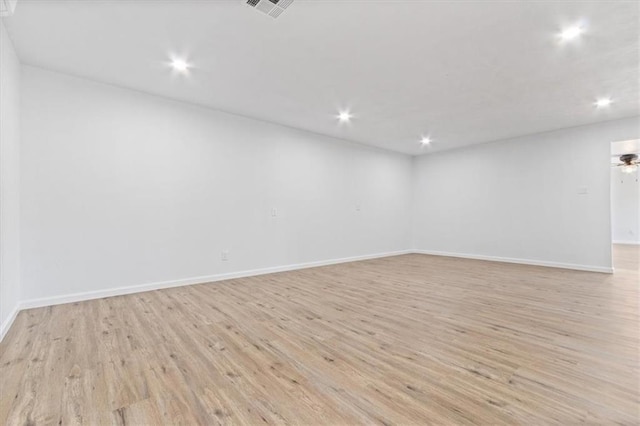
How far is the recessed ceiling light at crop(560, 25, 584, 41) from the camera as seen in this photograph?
2.51 meters

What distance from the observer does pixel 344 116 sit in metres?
4.80

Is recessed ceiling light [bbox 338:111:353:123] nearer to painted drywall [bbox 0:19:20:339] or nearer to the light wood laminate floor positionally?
the light wood laminate floor

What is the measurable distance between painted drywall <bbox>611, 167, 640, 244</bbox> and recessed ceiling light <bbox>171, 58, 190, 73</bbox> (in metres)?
12.2

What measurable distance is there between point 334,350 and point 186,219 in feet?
9.99

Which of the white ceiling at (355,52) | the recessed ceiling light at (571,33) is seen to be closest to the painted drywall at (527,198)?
the white ceiling at (355,52)

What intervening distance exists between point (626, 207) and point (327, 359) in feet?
40.6

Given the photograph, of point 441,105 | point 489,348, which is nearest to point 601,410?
point 489,348

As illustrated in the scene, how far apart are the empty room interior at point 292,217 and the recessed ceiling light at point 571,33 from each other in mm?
15

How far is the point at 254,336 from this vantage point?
93.3 inches

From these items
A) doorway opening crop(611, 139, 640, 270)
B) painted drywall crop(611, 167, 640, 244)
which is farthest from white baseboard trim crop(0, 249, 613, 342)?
painted drywall crop(611, 167, 640, 244)

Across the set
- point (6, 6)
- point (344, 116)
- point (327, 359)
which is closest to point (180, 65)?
point (6, 6)

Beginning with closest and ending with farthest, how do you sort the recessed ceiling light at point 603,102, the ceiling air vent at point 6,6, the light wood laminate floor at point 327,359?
1. the light wood laminate floor at point 327,359
2. the ceiling air vent at point 6,6
3. the recessed ceiling light at point 603,102

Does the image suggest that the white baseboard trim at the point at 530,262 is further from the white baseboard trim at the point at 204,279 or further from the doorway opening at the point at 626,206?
the doorway opening at the point at 626,206

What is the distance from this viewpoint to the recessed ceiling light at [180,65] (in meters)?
3.05
